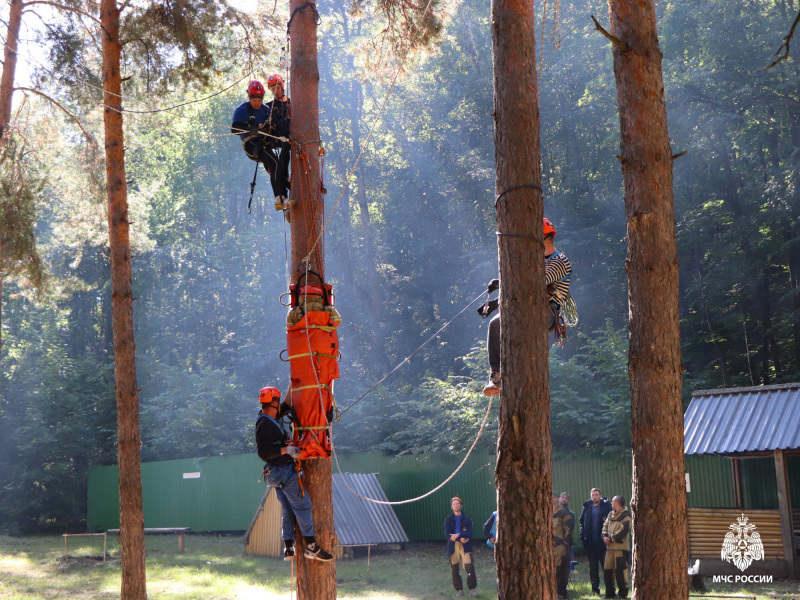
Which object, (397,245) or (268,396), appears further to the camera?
(397,245)

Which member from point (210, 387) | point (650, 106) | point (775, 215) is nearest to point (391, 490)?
point (210, 387)

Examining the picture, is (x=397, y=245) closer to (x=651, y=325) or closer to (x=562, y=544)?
(x=562, y=544)

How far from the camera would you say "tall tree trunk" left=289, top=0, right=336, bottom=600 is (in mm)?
6145

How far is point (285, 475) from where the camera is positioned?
21.3ft

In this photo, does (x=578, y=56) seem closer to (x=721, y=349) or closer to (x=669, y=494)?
(x=721, y=349)

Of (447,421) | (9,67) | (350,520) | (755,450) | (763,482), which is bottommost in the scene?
(350,520)

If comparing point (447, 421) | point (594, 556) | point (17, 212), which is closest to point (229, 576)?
point (594, 556)

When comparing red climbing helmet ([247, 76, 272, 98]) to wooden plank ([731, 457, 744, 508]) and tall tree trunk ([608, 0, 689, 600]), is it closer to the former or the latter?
tall tree trunk ([608, 0, 689, 600])

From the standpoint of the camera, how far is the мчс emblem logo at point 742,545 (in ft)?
41.1

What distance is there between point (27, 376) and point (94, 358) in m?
2.54

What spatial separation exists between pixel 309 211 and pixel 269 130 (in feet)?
3.01

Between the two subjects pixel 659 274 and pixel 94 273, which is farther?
pixel 94 273

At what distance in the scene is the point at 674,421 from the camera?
18.0 feet

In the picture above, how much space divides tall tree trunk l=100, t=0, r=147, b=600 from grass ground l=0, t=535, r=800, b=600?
388cm
